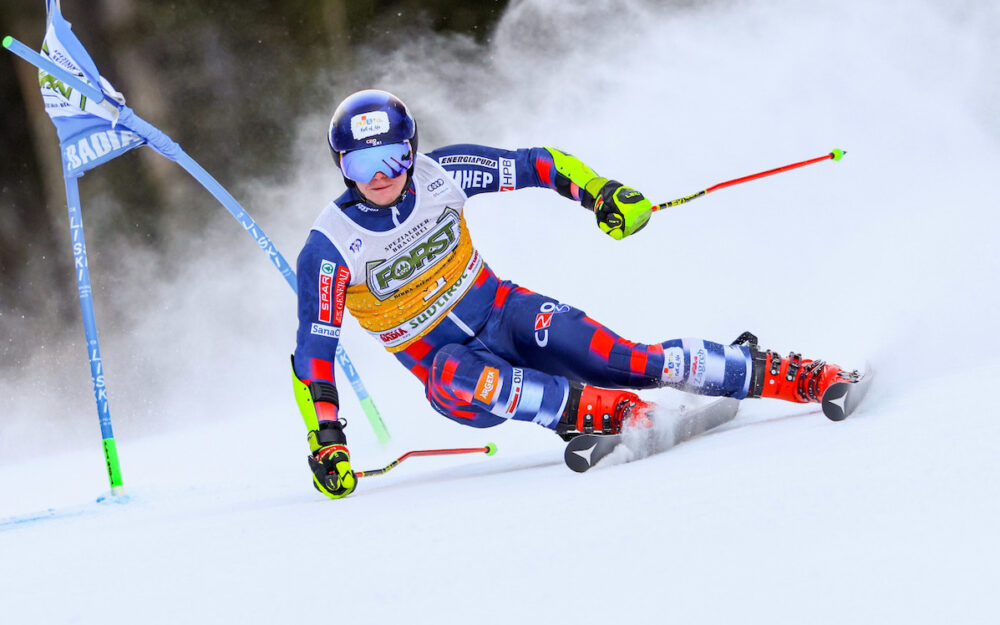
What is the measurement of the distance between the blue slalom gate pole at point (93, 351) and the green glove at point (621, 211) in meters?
2.05

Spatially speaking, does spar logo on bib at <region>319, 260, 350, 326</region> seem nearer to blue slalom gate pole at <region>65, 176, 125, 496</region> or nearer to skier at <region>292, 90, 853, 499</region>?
skier at <region>292, 90, 853, 499</region>

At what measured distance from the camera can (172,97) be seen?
7.50 metres

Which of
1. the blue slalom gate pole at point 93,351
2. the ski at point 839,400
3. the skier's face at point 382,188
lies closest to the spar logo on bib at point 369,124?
the skier's face at point 382,188

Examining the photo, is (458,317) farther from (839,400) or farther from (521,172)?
(839,400)

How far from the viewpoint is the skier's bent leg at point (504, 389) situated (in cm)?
264

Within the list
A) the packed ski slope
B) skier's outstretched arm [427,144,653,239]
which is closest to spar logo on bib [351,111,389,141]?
skier's outstretched arm [427,144,653,239]

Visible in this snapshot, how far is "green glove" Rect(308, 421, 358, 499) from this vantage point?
259cm

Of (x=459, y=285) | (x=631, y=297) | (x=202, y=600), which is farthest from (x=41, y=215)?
(x=202, y=600)

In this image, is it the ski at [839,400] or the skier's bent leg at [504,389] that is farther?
the skier's bent leg at [504,389]

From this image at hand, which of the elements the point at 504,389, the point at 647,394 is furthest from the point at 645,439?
the point at 647,394

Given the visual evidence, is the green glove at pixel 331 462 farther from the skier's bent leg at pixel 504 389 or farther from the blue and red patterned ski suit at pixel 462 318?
the skier's bent leg at pixel 504 389

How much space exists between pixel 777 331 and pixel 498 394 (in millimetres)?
1921

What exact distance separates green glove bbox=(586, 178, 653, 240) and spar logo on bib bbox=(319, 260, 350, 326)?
0.80m

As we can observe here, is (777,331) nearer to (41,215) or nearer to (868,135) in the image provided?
(868,135)
